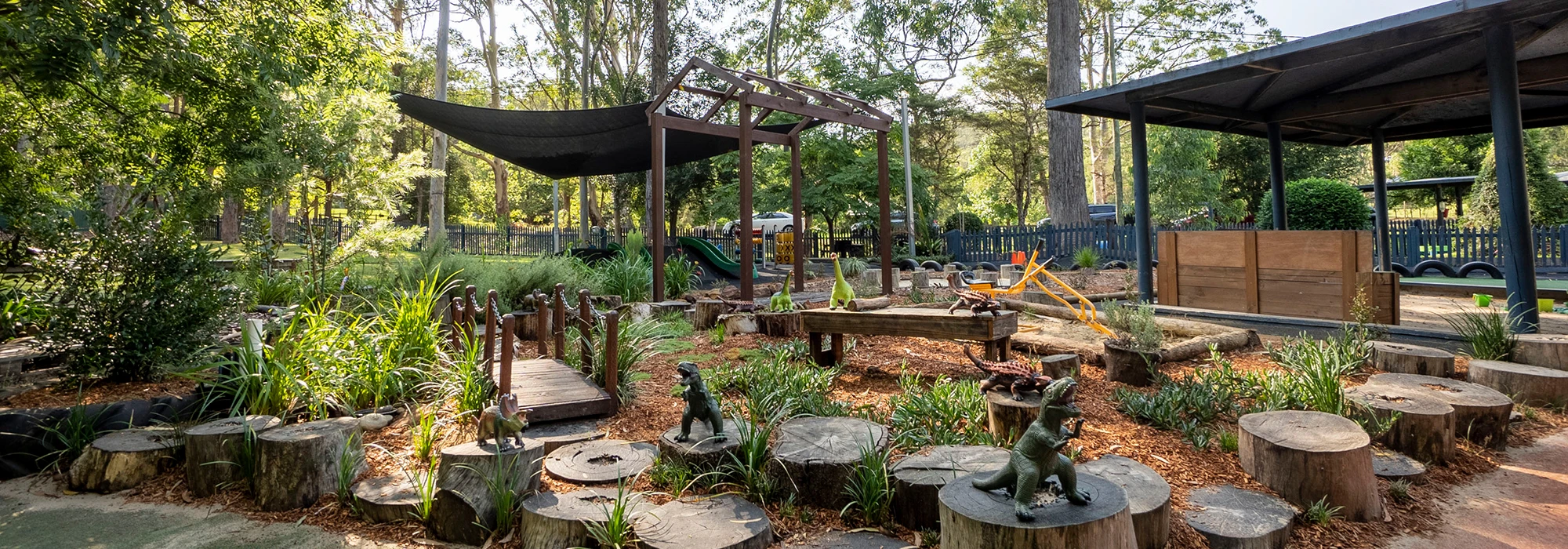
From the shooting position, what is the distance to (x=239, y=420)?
11.4 ft

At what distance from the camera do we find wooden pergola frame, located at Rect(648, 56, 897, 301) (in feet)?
26.8

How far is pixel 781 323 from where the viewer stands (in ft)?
21.8

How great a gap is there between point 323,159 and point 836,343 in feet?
17.5

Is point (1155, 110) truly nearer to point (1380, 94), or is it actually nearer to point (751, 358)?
point (1380, 94)

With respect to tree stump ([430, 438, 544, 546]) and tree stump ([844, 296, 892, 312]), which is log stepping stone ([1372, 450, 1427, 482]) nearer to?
tree stump ([430, 438, 544, 546])

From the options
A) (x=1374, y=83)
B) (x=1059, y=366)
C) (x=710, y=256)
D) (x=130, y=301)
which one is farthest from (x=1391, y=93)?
(x=130, y=301)

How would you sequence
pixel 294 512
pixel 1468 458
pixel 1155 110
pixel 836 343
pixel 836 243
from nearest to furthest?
pixel 294 512, pixel 1468 458, pixel 836 343, pixel 1155 110, pixel 836 243

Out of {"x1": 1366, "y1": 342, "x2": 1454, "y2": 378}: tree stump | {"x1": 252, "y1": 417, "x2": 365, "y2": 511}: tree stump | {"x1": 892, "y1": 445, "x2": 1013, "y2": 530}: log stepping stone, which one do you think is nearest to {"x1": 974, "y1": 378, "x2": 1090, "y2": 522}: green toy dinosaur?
{"x1": 892, "y1": 445, "x2": 1013, "y2": 530}: log stepping stone

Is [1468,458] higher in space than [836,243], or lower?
lower

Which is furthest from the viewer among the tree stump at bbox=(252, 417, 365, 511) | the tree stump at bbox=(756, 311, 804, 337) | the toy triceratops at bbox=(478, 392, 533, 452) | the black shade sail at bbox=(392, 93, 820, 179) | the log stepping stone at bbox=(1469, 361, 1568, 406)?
the black shade sail at bbox=(392, 93, 820, 179)

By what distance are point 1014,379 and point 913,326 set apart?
159cm

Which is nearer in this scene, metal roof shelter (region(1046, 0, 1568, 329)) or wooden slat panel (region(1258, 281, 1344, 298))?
metal roof shelter (region(1046, 0, 1568, 329))

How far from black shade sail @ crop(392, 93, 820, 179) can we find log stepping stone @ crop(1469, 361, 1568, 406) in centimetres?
797

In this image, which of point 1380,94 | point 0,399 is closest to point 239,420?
point 0,399
